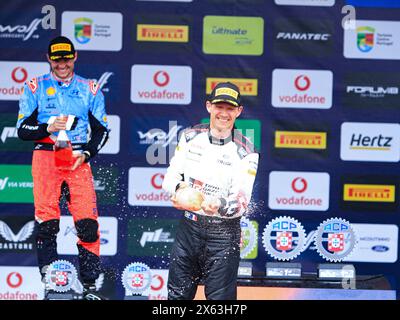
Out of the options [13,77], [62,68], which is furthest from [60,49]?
[13,77]

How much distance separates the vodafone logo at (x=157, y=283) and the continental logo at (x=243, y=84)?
1333mm

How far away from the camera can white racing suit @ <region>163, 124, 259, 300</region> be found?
5793 millimetres

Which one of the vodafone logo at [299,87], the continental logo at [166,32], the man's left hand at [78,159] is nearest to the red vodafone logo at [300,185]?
the vodafone logo at [299,87]

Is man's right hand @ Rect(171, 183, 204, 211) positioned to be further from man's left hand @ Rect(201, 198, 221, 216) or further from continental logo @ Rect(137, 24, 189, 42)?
continental logo @ Rect(137, 24, 189, 42)

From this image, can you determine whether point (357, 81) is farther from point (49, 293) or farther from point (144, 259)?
point (49, 293)

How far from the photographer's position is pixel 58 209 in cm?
679

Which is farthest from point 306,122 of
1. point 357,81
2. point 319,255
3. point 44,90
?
point 44,90

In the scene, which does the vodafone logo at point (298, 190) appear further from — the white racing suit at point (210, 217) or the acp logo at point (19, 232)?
the acp logo at point (19, 232)

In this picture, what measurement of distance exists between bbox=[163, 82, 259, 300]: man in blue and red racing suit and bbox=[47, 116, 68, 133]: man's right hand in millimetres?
1069

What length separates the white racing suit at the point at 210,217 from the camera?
Result: 5793 mm

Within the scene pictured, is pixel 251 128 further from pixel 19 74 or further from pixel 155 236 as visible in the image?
pixel 19 74

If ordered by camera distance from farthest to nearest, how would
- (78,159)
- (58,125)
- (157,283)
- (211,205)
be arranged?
(157,283) → (78,159) → (58,125) → (211,205)

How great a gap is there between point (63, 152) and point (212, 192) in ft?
4.32

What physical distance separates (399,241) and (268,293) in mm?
1016
